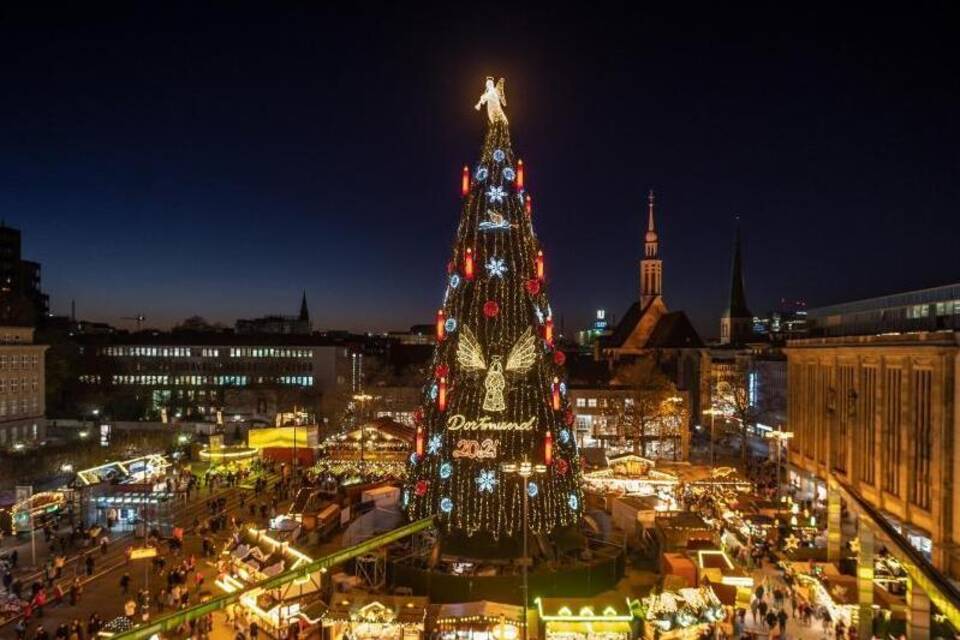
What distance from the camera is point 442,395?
2553 cm

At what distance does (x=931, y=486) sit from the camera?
3139 cm

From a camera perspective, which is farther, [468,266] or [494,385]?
[468,266]

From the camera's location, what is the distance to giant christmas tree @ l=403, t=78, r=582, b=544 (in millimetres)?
24938

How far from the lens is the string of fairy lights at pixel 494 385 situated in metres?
24.9

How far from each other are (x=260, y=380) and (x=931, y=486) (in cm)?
7891

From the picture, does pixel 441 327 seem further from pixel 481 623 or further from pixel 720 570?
pixel 720 570

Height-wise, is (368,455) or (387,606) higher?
(387,606)

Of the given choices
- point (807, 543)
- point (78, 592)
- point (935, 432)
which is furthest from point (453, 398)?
point (935, 432)

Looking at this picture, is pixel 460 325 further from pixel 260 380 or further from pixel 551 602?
pixel 260 380

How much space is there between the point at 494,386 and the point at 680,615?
8897mm

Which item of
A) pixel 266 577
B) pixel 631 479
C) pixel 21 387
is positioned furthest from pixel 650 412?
pixel 21 387

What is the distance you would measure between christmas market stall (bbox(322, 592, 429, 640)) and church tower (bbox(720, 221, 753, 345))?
106m

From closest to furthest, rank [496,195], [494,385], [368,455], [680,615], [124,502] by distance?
[680,615] < [494,385] < [496,195] < [124,502] < [368,455]

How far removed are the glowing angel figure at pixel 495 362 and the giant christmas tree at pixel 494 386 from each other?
0.03 meters
